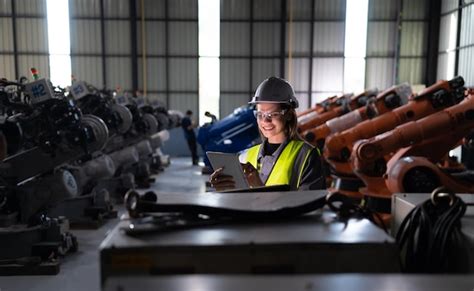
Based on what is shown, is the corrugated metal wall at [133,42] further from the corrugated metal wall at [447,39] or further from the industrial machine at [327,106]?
the corrugated metal wall at [447,39]

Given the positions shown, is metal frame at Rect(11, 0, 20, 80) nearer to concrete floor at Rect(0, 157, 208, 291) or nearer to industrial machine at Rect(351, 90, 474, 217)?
concrete floor at Rect(0, 157, 208, 291)

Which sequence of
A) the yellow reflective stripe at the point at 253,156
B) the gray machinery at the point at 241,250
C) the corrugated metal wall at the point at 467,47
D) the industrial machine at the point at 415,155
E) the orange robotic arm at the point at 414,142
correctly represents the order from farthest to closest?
1. the corrugated metal wall at the point at 467,47
2. the orange robotic arm at the point at 414,142
3. the industrial machine at the point at 415,155
4. the yellow reflective stripe at the point at 253,156
5. the gray machinery at the point at 241,250

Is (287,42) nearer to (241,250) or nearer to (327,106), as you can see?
(327,106)

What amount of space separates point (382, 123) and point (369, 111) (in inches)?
37.6

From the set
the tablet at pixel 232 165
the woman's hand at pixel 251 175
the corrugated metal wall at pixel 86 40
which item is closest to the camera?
the tablet at pixel 232 165

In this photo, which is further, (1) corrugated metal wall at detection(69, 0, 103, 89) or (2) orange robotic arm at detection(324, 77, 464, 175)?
(1) corrugated metal wall at detection(69, 0, 103, 89)

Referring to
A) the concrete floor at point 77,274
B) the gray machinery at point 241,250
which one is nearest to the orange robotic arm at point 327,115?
the concrete floor at point 77,274

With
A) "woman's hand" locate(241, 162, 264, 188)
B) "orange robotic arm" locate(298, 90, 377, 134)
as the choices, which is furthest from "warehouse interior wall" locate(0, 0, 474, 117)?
"woman's hand" locate(241, 162, 264, 188)

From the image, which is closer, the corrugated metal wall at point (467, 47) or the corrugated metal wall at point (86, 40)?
the corrugated metal wall at point (467, 47)

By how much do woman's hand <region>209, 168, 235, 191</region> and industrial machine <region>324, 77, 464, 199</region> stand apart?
2.95m

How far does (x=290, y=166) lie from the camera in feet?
7.99

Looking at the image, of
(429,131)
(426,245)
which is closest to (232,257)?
(426,245)

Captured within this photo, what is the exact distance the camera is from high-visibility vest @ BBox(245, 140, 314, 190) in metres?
2.42

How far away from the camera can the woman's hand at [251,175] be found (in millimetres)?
2475
